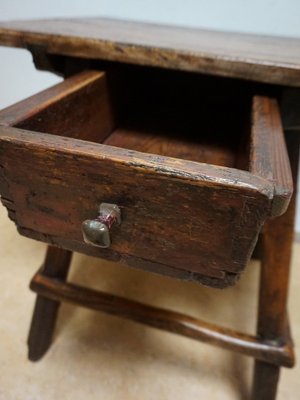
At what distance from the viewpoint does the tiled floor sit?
0.71m

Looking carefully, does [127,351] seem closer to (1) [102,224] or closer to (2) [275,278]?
(2) [275,278]

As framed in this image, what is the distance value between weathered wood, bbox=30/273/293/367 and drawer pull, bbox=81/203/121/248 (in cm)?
38

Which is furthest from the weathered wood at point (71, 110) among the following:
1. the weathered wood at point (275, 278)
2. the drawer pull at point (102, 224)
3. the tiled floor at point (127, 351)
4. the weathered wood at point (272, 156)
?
the tiled floor at point (127, 351)

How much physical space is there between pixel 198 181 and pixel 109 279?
0.76m

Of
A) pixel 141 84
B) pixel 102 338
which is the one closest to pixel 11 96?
pixel 141 84

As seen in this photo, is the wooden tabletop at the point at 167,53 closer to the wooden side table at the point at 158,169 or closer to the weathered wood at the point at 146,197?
the wooden side table at the point at 158,169

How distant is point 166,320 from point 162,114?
428mm

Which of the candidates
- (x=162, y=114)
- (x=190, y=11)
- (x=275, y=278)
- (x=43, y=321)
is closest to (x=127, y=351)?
(x=43, y=321)

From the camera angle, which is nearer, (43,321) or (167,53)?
(167,53)

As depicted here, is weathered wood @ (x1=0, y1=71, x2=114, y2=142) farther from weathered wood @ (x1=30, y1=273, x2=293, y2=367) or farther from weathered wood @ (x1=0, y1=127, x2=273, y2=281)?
weathered wood @ (x1=30, y1=273, x2=293, y2=367)

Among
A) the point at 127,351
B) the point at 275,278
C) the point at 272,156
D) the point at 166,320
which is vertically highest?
the point at 272,156

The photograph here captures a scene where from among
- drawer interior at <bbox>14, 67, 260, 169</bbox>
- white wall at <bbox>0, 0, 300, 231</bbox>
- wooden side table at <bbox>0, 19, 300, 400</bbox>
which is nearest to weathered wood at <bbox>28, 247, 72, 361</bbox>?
wooden side table at <bbox>0, 19, 300, 400</bbox>

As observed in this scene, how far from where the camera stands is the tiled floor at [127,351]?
2.33 feet

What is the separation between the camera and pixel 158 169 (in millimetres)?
278
